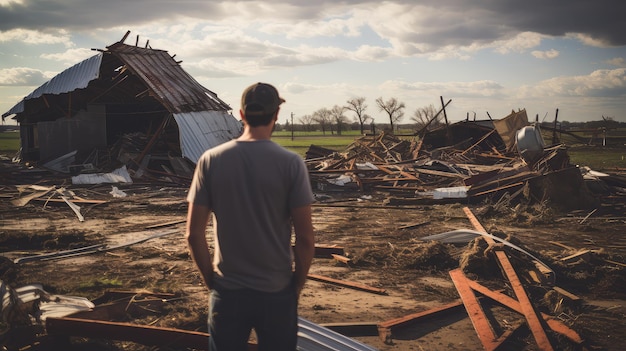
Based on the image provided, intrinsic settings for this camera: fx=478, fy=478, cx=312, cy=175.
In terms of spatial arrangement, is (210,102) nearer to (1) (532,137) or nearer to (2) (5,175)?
(2) (5,175)

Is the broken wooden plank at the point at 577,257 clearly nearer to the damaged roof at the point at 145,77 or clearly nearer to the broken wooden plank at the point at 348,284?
the broken wooden plank at the point at 348,284

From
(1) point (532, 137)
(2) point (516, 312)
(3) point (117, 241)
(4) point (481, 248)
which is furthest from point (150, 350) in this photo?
(1) point (532, 137)

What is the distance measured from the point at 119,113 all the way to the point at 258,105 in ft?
80.2

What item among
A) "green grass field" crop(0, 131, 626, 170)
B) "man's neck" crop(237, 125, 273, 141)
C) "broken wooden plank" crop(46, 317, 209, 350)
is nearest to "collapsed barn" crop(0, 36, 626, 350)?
"broken wooden plank" crop(46, 317, 209, 350)

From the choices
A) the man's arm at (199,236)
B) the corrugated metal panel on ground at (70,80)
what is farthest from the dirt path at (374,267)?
the corrugated metal panel on ground at (70,80)

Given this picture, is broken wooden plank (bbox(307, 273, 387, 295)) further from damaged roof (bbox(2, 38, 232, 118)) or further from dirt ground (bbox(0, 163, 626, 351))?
damaged roof (bbox(2, 38, 232, 118))

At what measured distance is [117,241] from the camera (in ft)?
30.7

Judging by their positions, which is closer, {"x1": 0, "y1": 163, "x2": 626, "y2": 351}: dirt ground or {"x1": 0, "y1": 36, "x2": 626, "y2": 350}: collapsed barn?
{"x1": 0, "y1": 36, "x2": 626, "y2": 350}: collapsed barn

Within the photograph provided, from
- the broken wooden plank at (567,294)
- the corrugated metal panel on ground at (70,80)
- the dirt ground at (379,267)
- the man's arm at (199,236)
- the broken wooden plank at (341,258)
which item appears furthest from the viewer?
the corrugated metal panel on ground at (70,80)

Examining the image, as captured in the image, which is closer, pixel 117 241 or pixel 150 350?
pixel 150 350

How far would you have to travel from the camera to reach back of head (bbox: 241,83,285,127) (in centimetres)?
245

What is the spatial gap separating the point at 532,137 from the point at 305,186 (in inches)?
533

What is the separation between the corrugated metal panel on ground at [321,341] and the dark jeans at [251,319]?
5.78ft

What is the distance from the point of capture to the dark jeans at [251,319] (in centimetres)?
237
